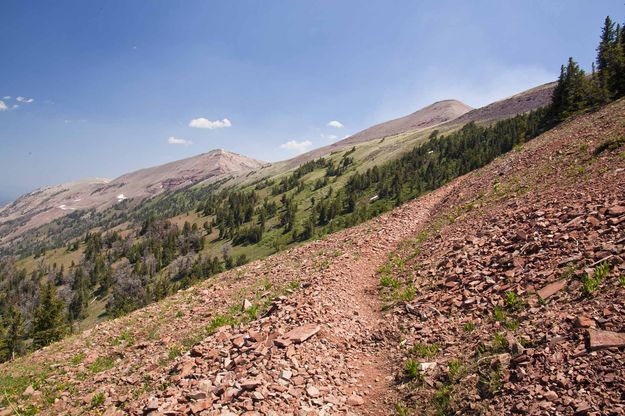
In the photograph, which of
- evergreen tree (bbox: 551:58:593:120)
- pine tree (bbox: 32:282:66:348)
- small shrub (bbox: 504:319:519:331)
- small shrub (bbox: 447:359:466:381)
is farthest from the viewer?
evergreen tree (bbox: 551:58:593:120)

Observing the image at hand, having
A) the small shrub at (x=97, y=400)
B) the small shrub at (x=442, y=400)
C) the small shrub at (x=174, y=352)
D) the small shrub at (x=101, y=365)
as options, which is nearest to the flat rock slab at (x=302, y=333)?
the small shrub at (x=442, y=400)

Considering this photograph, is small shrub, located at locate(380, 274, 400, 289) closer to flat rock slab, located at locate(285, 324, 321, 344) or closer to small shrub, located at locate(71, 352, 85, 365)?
flat rock slab, located at locate(285, 324, 321, 344)

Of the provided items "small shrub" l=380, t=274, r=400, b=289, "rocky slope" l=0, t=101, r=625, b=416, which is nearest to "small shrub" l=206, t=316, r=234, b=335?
"rocky slope" l=0, t=101, r=625, b=416

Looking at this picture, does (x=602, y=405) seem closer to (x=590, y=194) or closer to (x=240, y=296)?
(x=590, y=194)

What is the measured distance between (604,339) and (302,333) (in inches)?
347

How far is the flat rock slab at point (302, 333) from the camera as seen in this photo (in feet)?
39.8

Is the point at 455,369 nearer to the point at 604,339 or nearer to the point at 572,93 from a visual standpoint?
the point at 604,339

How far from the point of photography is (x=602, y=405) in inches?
254

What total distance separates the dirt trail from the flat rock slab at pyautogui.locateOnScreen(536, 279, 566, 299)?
514 centimetres

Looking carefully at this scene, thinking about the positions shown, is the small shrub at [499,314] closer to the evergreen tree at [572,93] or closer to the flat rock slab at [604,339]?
the flat rock slab at [604,339]

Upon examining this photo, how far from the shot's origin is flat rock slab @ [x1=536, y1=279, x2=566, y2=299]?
10.4m

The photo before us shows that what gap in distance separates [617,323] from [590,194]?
10.2 metres

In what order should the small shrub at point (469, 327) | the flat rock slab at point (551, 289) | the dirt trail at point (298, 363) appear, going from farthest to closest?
1. the small shrub at point (469, 327)
2. the flat rock slab at point (551, 289)
3. the dirt trail at point (298, 363)

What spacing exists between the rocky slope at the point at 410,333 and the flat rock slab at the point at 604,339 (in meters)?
0.03
